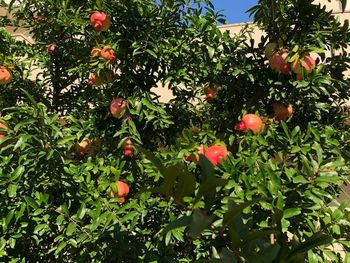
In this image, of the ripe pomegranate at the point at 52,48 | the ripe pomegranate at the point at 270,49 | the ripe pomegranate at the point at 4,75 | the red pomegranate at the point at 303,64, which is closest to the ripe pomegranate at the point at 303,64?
the red pomegranate at the point at 303,64

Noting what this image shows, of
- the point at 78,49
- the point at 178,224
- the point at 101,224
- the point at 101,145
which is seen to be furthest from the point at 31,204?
the point at 78,49

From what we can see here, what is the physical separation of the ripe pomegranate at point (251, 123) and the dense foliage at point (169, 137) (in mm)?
36

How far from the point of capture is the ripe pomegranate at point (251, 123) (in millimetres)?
2545

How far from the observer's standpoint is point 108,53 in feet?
9.36

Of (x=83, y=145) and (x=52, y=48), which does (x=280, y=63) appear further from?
(x=52, y=48)

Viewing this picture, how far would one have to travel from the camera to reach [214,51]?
9.48ft

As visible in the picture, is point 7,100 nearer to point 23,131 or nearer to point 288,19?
point 23,131

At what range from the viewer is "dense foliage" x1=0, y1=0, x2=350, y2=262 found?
2.12m

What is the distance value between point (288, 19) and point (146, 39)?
935 mm

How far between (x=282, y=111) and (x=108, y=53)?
1.17m

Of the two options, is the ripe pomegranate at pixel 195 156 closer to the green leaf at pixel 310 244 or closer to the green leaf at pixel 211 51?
the green leaf at pixel 211 51

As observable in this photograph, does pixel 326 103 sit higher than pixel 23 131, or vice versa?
pixel 23 131

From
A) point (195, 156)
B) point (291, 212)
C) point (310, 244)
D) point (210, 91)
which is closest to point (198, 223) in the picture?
point (310, 244)

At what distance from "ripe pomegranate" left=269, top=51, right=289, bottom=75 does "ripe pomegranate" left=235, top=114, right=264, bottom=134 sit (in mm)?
340
